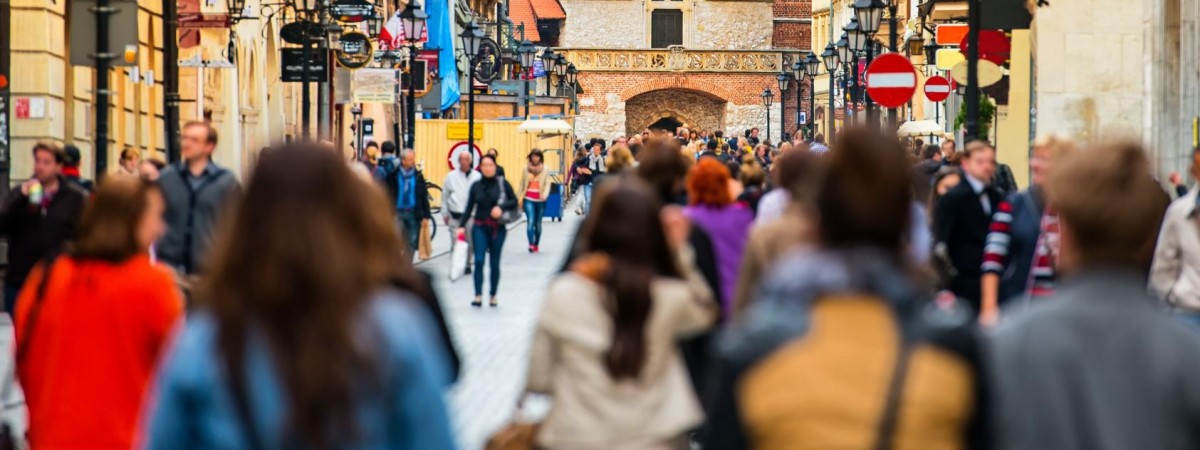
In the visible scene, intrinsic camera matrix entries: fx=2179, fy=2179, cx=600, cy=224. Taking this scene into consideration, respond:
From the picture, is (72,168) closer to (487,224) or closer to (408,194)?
(487,224)

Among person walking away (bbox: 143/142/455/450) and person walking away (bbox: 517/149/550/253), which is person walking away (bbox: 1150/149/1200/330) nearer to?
person walking away (bbox: 143/142/455/450)

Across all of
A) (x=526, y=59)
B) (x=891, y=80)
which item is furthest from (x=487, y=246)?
(x=526, y=59)

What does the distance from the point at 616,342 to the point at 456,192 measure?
54.0 feet

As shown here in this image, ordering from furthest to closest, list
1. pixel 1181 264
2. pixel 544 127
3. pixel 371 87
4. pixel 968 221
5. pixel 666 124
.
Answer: pixel 666 124 → pixel 544 127 → pixel 371 87 → pixel 968 221 → pixel 1181 264

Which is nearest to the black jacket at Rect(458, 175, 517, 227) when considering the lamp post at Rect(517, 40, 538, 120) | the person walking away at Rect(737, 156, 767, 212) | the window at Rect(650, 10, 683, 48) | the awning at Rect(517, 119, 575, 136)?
the person walking away at Rect(737, 156, 767, 212)

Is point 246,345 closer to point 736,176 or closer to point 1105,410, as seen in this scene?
point 1105,410

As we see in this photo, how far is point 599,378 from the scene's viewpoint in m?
6.29

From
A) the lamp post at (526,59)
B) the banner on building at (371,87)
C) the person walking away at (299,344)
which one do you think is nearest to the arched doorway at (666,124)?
the lamp post at (526,59)

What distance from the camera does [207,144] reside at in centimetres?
1152

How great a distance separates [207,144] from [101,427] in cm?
546

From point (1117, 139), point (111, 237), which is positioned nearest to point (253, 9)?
point (111, 237)

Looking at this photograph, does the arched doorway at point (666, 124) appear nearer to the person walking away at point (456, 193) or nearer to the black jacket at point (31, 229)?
the person walking away at point (456, 193)

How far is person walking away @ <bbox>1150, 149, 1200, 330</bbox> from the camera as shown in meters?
10.5

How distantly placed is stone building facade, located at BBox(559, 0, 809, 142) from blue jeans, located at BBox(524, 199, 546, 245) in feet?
209
